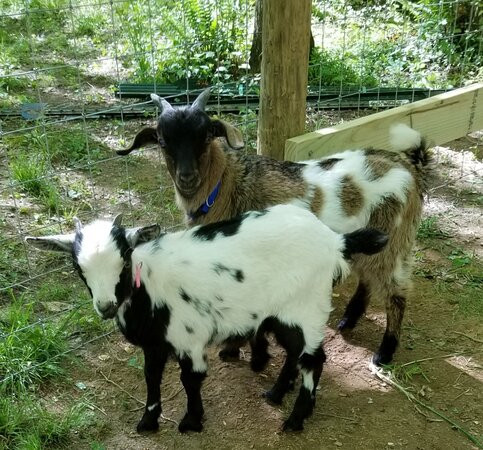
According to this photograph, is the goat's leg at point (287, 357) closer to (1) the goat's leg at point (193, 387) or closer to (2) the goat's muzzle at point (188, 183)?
(1) the goat's leg at point (193, 387)

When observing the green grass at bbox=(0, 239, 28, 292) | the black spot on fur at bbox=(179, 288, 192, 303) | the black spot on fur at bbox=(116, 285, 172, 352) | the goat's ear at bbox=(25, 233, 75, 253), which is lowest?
the green grass at bbox=(0, 239, 28, 292)

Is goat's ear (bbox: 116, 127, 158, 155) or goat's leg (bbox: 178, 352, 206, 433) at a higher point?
goat's ear (bbox: 116, 127, 158, 155)

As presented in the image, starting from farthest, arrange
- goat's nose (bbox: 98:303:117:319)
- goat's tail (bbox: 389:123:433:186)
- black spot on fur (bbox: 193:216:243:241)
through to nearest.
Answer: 1. goat's tail (bbox: 389:123:433:186)
2. black spot on fur (bbox: 193:216:243:241)
3. goat's nose (bbox: 98:303:117:319)

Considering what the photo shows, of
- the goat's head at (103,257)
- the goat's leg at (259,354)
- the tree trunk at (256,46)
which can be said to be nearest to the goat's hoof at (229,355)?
the goat's leg at (259,354)

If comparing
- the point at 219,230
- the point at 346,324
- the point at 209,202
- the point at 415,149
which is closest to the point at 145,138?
the point at 209,202

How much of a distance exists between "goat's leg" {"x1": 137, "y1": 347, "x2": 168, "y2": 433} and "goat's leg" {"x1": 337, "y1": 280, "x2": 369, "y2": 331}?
139 centimetres

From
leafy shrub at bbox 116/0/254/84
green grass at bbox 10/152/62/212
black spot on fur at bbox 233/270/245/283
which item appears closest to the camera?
black spot on fur at bbox 233/270/245/283

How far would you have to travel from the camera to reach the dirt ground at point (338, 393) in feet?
10.8

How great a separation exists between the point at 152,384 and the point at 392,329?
59.5 inches

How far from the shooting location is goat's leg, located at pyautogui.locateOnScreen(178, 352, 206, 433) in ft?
10.5

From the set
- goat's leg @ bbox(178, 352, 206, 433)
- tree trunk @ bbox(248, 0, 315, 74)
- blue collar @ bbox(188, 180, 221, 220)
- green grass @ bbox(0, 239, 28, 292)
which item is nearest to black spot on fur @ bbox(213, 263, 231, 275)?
goat's leg @ bbox(178, 352, 206, 433)

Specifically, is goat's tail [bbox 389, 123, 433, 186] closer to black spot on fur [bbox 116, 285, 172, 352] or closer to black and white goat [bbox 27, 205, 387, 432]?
black and white goat [bbox 27, 205, 387, 432]

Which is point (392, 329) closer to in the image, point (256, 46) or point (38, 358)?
point (38, 358)

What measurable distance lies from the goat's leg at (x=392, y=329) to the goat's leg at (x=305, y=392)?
67cm
